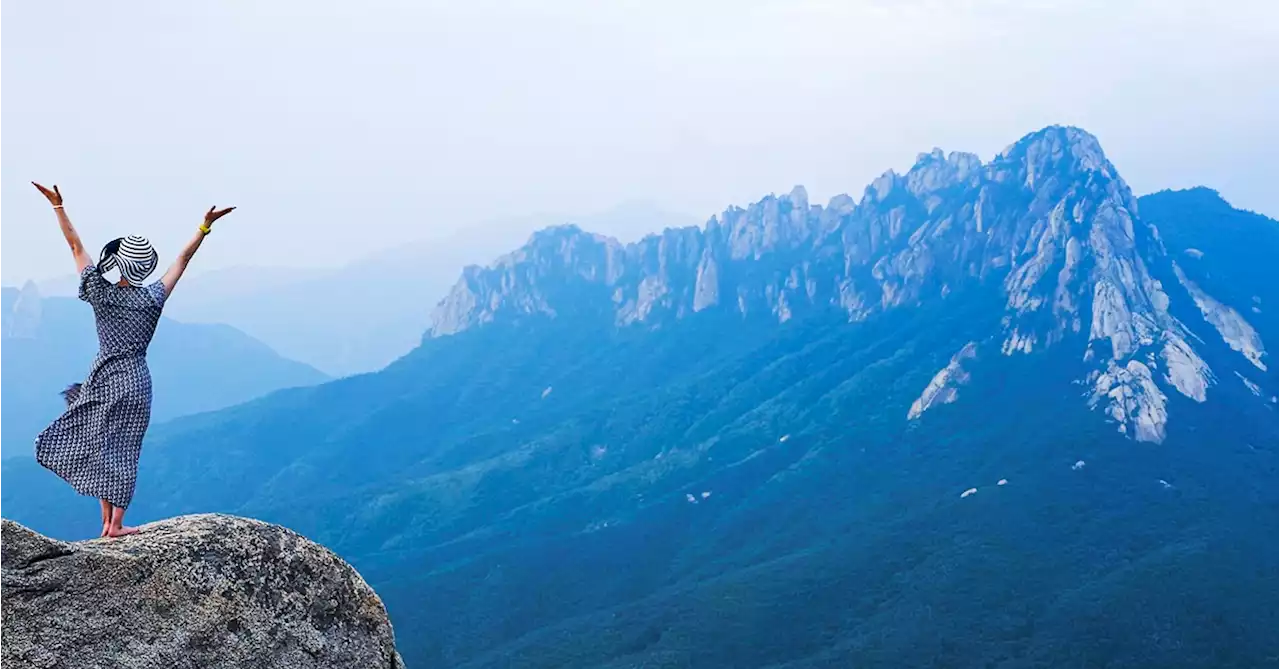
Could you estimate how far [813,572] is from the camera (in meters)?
197

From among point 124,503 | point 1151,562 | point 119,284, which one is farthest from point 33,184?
point 1151,562

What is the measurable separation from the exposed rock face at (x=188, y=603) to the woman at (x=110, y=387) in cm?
130

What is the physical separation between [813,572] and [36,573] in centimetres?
19502

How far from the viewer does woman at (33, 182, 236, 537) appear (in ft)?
47.5

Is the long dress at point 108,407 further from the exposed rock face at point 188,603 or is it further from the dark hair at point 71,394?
the exposed rock face at point 188,603

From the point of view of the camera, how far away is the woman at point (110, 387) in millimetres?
14477

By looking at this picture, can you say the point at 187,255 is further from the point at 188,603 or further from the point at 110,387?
the point at 188,603

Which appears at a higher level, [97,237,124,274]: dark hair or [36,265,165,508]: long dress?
[97,237,124,274]: dark hair

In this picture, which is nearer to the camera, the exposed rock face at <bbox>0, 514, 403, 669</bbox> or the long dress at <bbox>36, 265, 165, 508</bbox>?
the exposed rock face at <bbox>0, 514, 403, 669</bbox>

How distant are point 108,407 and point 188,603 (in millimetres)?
3554

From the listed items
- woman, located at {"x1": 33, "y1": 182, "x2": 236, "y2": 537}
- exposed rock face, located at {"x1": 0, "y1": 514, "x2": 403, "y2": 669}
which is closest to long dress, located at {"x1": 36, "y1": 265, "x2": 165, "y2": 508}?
woman, located at {"x1": 33, "y1": 182, "x2": 236, "y2": 537}

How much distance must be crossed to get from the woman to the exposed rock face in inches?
51.0

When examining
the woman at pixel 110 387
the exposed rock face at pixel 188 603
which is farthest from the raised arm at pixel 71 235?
the exposed rock face at pixel 188 603

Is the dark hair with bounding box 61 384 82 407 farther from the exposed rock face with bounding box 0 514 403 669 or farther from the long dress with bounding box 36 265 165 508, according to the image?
the exposed rock face with bounding box 0 514 403 669
